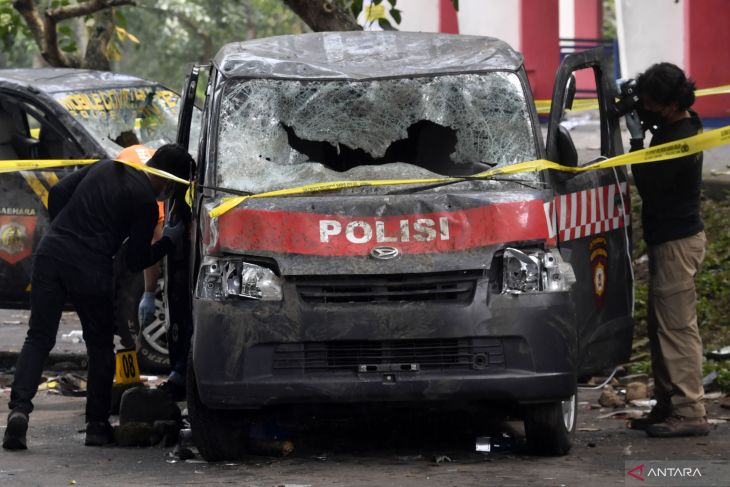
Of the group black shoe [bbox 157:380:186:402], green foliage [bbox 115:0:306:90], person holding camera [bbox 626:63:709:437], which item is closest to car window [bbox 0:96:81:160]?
black shoe [bbox 157:380:186:402]

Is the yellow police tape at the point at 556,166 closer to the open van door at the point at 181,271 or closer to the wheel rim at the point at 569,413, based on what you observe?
the wheel rim at the point at 569,413

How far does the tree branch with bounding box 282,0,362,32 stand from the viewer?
11.6 meters

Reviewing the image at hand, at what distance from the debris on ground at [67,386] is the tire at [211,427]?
9.54ft

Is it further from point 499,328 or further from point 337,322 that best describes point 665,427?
point 337,322

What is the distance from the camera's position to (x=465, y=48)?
7.80m

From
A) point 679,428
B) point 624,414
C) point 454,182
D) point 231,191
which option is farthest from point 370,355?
point 624,414

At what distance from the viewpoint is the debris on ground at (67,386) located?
388 inches

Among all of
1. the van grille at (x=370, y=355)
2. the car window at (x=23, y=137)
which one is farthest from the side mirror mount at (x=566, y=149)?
the car window at (x=23, y=137)

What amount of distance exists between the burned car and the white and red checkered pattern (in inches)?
126

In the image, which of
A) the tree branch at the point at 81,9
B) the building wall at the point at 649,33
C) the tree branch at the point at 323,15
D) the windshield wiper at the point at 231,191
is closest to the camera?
the windshield wiper at the point at 231,191

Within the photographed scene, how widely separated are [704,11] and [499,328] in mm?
12209

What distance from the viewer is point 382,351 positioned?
671cm

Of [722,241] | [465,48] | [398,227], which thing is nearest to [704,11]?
[722,241]

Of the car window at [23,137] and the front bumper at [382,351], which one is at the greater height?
the car window at [23,137]
